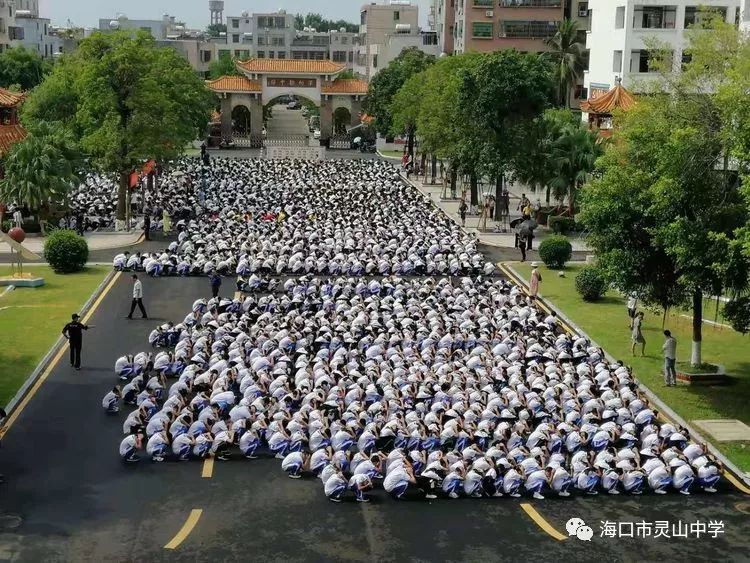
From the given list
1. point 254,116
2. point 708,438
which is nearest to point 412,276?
point 708,438

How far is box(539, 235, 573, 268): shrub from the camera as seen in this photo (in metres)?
40.9

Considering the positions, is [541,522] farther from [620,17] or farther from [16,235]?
[620,17]

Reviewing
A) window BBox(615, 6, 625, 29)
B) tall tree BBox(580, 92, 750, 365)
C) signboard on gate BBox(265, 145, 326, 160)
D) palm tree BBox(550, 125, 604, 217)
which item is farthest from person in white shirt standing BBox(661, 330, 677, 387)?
signboard on gate BBox(265, 145, 326, 160)

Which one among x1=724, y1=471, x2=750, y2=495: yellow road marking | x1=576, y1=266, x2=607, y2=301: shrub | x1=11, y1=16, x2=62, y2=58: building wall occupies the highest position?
x1=11, y1=16, x2=62, y2=58: building wall

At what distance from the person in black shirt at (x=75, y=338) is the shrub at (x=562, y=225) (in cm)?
2751

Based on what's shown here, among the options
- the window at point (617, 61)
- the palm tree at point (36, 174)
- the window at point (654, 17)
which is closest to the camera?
the palm tree at point (36, 174)

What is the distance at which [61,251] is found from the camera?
3922 cm

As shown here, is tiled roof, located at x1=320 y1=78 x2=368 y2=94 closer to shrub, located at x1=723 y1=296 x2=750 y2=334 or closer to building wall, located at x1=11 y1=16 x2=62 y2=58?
building wall, located at x1=11 y1=16 x2=62 y2=58

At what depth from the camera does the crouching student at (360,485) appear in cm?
1919

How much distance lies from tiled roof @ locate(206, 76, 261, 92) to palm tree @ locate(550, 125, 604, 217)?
55.1m

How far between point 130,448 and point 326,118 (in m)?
84.2

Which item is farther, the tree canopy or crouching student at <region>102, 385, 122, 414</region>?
crouching student at <region>102, 385, 122, 414</region>

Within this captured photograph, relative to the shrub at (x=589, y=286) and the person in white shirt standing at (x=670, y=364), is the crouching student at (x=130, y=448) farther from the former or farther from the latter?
the shrub at (x=589, y=286)

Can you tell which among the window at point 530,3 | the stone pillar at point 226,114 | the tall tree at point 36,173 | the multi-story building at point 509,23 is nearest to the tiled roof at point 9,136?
the tall tree at point 36,173
